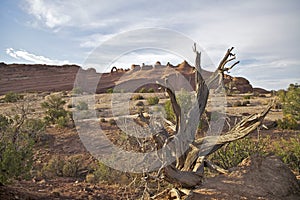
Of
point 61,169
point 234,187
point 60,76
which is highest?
point 60,76

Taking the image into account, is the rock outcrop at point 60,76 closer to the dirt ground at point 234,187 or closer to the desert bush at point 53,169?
the desert bush at point 53,169

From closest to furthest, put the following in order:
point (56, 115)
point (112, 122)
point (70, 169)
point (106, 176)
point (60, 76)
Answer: point (106, 176) < point (70, 169) < point (112, 122) < point (56, 115) < point (60, 76)

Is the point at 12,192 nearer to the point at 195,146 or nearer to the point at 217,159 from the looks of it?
the point at 195,146

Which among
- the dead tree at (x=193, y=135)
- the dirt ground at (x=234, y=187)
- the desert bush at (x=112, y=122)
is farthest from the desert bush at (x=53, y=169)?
the desert bush at (x=112, y=122)

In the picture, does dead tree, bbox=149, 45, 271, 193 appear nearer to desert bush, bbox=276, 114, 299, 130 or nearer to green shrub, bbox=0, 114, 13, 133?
green shrub, bbox=0, 114, 13, 133

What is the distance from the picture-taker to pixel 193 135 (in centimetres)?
515

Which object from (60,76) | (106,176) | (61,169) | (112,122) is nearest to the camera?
(106,176)

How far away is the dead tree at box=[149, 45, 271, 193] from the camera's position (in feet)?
14.6

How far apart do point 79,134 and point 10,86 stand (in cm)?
3912

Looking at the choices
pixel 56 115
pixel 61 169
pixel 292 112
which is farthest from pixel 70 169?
pixel 292 112

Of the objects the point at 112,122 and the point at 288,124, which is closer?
the point at 288,124

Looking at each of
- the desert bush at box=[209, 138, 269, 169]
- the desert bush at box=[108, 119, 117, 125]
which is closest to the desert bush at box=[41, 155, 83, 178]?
the desert bush at box=[209, 138, 269, 169]

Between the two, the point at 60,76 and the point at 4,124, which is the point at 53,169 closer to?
the point at 4,124

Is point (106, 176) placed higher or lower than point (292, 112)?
lower
